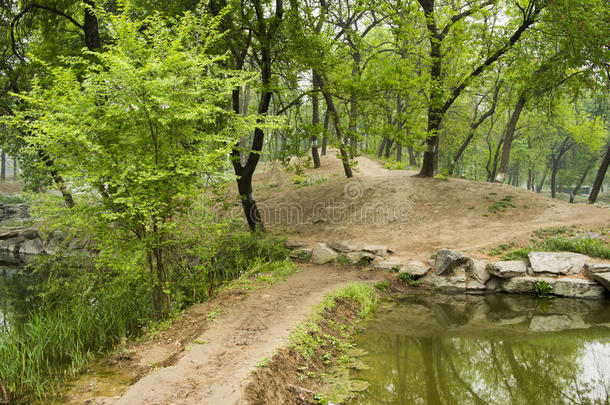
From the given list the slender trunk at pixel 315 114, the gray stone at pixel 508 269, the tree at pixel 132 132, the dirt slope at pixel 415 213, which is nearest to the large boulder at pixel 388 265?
the dirt slope at pixel 415 213

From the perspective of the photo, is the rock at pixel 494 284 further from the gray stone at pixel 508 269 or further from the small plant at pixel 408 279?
the small plant at pixel 408 279

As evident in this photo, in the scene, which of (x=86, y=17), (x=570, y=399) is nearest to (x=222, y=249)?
(x=86, y=17)

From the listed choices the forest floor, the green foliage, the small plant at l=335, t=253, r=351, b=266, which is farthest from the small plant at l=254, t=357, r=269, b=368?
the green foliage

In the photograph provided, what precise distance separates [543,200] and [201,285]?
37.2ft

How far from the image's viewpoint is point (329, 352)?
16.7 feet

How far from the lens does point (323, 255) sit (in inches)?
396

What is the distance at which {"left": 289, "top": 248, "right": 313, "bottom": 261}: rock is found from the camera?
10.4 meters

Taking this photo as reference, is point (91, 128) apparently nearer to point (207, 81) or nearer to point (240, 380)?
point (207, 81)

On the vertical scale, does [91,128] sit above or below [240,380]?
above

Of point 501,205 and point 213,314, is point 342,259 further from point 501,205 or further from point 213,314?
point 501,205

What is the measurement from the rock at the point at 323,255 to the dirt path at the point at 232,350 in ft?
7.58

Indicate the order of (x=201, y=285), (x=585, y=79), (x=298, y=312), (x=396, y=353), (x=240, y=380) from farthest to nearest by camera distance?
(x=585, y=79) < (x=201, y=285) < (x=298, y=312) < (x=396, y=353) < (x=240, y=380)

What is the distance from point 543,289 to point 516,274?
0.57 metres

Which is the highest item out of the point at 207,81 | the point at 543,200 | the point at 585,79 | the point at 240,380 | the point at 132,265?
the point at 585,79
